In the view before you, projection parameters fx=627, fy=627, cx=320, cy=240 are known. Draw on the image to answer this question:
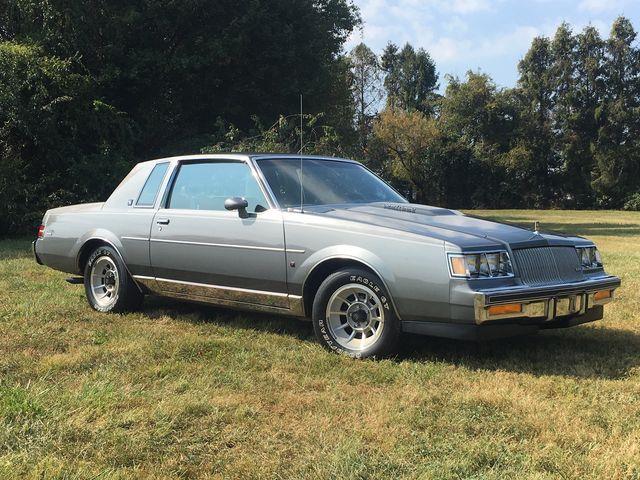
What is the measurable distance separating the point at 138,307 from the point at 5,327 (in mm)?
1206

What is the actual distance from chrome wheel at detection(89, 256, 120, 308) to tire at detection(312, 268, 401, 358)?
2.55m

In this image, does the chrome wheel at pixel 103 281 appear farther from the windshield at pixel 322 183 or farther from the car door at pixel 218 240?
the windshield at pixel 322 183

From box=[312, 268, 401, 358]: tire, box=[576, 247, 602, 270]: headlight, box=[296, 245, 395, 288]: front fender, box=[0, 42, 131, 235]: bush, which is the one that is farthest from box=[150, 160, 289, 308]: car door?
box=[0, 42, 131, 235]: bush

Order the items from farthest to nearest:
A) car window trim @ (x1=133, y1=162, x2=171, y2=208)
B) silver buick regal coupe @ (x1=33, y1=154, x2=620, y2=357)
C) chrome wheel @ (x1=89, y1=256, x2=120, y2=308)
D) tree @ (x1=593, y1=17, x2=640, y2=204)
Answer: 1. tree @ (x1=593, y1=17, x2=640, y2=204)
2. chrome wheel @ (x1=89, y1=256, x2=120, y2=308)
3. car window trim @ (x1=133, y1=162, x2=171, y2=208)
4. silver buick regal coupe @ (x1=33, y1=154, x2=620, y2=357)

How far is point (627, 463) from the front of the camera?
281cm

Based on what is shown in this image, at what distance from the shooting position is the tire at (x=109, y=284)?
6.06 meters

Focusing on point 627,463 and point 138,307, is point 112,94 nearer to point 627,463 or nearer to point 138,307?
point 138,307

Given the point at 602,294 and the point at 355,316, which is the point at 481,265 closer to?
the point at 355,316

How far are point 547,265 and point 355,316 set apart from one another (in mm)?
1413

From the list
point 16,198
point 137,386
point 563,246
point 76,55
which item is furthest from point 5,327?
point 76,55

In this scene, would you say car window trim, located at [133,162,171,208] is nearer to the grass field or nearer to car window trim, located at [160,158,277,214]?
car window trim, located at [160,158,277,214]

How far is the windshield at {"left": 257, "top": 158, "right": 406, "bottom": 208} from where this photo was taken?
522 cm

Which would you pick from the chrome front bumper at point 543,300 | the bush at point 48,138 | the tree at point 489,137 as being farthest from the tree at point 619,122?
the chrome front bumper at point 543,300

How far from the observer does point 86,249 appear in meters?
6.44
